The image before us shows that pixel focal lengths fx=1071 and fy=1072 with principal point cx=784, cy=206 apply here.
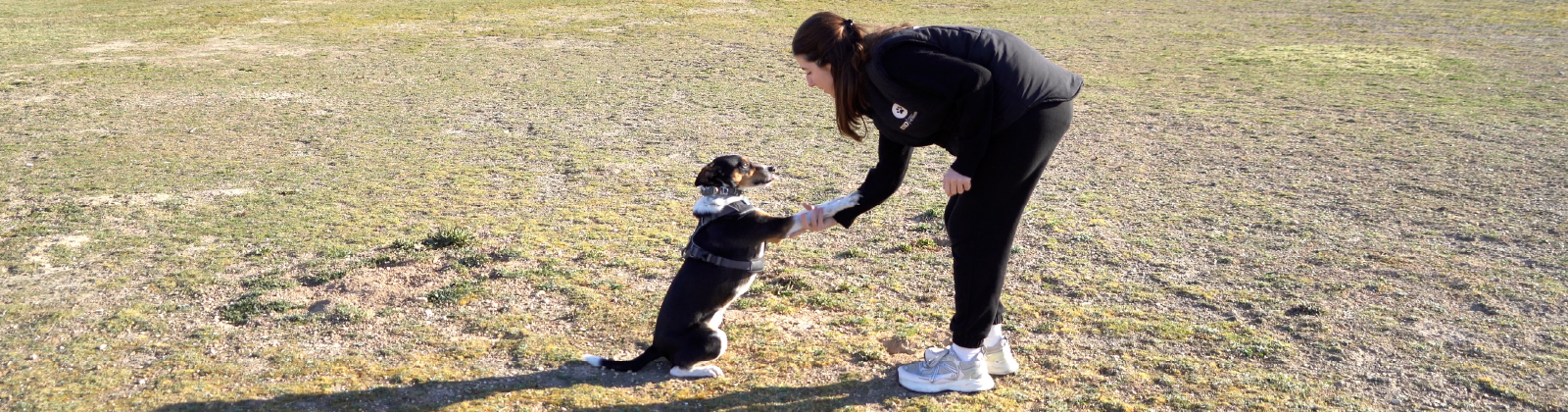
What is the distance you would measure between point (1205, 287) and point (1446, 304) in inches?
38.9

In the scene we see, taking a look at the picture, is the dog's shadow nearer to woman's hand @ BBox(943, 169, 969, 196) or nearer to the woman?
the woman

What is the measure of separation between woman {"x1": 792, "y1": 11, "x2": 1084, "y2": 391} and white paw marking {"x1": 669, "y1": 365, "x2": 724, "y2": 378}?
0.99 m

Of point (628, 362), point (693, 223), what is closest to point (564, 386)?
point (628, 362)

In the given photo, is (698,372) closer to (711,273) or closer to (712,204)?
(711,273)

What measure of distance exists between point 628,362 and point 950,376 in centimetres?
115

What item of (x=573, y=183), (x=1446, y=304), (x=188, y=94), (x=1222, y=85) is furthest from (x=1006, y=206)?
(x=188, y=94)

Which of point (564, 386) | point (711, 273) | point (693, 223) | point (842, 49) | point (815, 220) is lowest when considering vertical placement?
point (693, 223)

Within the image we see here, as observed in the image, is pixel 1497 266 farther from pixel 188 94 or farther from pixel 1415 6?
pixel 1415 6

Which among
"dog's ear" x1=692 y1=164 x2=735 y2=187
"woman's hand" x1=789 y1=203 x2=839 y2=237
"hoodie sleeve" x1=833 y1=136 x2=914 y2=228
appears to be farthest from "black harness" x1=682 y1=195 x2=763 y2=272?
"hoodie sleeve" x1=833 y1=136 x2=914 y2=228

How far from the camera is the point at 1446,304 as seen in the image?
4.70m

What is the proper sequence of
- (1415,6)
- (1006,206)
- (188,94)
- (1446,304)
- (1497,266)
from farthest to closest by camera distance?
(1415,6) → (188,94) → (1497,266) → (1446,304) → (1006,206)

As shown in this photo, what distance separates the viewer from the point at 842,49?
3221mm

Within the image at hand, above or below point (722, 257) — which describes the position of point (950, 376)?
below

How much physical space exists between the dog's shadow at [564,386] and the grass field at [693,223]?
0.05ft
